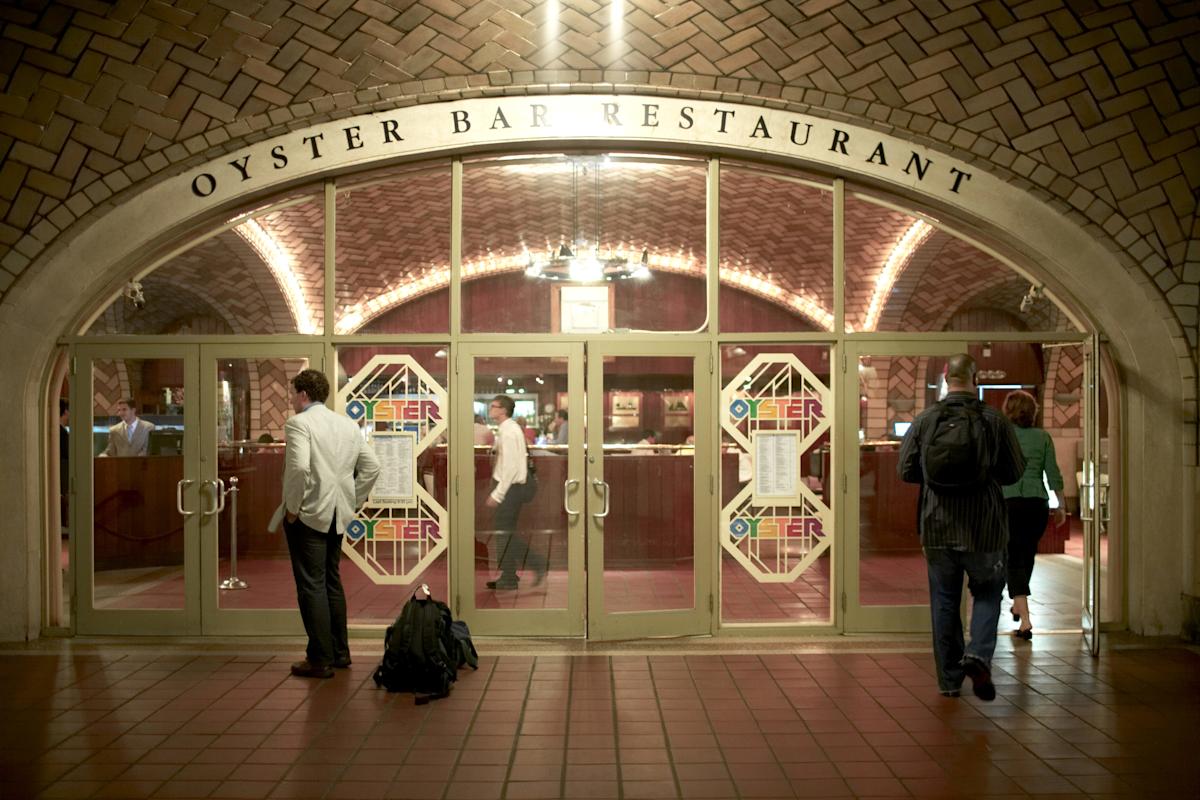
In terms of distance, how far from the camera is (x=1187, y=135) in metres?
5.98

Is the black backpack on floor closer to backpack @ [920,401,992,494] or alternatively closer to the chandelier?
the chandelier

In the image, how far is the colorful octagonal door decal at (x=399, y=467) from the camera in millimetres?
6125

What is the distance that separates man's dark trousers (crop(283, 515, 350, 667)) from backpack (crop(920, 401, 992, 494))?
3095 mm

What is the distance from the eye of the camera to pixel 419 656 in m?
4.86

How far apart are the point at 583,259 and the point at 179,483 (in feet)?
9.61

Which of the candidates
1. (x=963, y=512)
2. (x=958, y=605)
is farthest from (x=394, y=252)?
(x=958, y=605)

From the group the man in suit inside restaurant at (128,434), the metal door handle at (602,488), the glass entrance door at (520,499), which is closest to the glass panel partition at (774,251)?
the glass entrance door at (520,499)

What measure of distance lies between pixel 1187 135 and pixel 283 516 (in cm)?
580

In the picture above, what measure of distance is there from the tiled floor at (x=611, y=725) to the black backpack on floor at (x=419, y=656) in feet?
0.36

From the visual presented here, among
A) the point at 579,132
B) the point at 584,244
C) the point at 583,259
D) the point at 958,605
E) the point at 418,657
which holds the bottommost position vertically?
the point at 418,657

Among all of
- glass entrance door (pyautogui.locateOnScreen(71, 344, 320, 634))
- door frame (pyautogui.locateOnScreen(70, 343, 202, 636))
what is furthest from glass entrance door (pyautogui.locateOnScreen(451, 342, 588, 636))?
door frame (pyautogui.locateOnScreen(70, 343, 202, 636))

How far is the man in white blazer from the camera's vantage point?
16.6 feet

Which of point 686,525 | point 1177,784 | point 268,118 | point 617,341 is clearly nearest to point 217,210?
point 268,118

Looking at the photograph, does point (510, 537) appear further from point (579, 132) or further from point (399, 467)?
point (579, 132)
